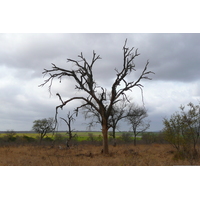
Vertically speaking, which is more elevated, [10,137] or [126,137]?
[10,137]

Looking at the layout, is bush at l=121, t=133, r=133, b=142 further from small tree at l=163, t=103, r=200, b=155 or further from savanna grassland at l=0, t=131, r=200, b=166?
small tree at l=163, t=103, r=200, b=155

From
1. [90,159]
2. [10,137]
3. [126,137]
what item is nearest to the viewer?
[90,159]

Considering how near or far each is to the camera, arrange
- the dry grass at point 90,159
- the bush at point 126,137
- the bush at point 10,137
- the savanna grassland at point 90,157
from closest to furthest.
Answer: the dry grass at point 90,159 < the savanna grassland at point 90,157 < the bush at point 10,137 < the bush at point 126,137

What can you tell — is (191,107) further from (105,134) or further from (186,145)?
(105,134)

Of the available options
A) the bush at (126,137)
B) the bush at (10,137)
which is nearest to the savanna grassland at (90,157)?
the bush at (10,137)

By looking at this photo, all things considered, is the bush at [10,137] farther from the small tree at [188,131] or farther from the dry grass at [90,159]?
the small tree at [188,131]

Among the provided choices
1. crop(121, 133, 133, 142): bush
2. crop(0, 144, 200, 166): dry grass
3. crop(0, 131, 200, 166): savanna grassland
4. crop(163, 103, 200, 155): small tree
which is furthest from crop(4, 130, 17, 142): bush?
crop(163, 103, 200, 155): small tree

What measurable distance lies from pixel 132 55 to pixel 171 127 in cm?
622

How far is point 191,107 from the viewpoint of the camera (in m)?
15.0

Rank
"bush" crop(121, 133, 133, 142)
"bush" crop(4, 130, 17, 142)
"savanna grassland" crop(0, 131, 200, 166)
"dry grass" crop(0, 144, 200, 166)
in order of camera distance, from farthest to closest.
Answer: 1. "bush" crop(121, 133, 133, 142)
2. "bush" crop(4, 130, 17, 142)
3. "savanna grassland" crop(0, 131, 200, 166)
4. "dry grass" crop(0, 144, 200, 166)

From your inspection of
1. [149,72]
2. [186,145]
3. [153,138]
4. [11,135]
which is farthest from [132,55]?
[11,135]

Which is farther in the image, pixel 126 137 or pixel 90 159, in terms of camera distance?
pixel 126 137

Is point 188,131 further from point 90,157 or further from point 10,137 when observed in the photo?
point 10,137

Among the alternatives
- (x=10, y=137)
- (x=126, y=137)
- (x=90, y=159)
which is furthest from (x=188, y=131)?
(x=10, y=137)
